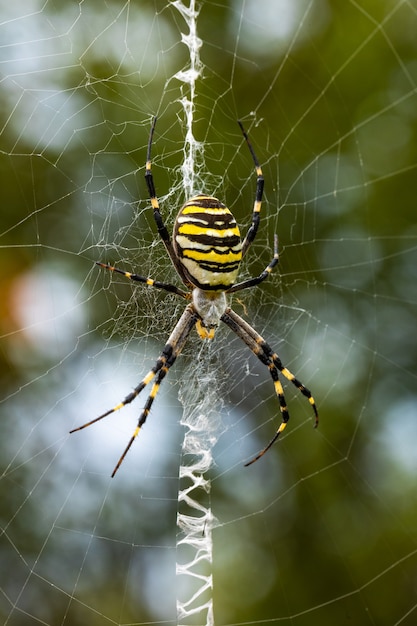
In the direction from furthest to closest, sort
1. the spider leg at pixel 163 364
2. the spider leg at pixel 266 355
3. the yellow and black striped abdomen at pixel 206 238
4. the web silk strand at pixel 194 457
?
1. the web silk strand at pixel 194 457
2. the spider leg at pixel 266 355
3. the spider leg at pixel 163 364
4. the yellow and black striped abdomen at pixel 206 238

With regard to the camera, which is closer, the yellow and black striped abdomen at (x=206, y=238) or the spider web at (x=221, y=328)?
the yellow and black striped abdomen at (x=206, y=238)

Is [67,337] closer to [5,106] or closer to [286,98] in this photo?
[5,106]

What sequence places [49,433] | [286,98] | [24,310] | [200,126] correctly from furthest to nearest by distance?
[286,98] < [200,126] < [49,433] < [24,310]

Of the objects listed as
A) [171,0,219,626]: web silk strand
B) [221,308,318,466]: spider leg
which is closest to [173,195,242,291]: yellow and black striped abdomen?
[221,308,318,466]: spider leg

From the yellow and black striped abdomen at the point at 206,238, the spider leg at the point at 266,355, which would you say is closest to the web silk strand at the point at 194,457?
the spider leg at the point at 266,355

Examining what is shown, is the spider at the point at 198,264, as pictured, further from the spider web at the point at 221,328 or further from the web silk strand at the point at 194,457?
the web silk strand at the point at 194,457

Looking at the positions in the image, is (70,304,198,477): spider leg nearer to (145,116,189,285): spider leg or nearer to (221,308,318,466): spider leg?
(221,308,318,466): spider leg

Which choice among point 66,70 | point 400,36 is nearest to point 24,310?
point 66,70
